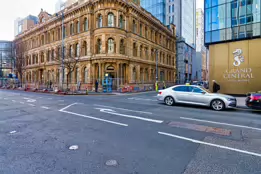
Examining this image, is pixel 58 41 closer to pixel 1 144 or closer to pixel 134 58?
pixel 134 58

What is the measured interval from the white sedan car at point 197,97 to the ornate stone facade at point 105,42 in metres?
15.2

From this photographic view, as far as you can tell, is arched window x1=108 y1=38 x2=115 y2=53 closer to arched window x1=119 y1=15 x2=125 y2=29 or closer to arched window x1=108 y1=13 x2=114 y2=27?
arched window x1=108 y1=13 x2=114 y2=27

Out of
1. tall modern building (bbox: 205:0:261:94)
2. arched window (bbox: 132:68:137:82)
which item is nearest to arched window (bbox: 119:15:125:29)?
arched window (bbox: 132:68:137:82)

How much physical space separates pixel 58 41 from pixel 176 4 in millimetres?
43617

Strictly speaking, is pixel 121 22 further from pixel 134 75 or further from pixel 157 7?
pixel 157 7

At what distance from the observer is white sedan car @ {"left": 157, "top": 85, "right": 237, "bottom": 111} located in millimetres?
9680

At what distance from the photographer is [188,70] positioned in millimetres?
63688

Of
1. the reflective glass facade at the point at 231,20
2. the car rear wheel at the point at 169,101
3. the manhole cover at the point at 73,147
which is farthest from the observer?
the reflective glass facade at the point at 231,20

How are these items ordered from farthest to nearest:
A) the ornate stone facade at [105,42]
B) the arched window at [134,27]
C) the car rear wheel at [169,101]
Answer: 1. the arched window at [134,27]
2. the ornate stone facade at [105,42]
3. the car rear wheel at [169,101]

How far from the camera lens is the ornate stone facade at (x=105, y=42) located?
89.4 feet

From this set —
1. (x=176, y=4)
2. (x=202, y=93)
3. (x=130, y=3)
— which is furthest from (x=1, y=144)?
(x=176, y=4)

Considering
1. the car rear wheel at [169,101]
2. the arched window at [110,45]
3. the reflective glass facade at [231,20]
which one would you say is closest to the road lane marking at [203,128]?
the car rear wheel at [169,101]

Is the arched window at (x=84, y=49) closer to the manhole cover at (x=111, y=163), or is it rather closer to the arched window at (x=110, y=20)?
the arched window at (x=110, y=20)

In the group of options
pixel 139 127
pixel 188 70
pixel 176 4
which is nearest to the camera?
pixel 139 127
